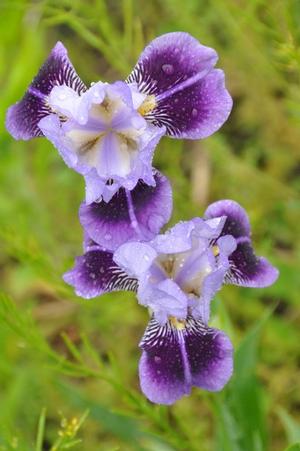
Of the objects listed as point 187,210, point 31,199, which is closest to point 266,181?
point 187,210

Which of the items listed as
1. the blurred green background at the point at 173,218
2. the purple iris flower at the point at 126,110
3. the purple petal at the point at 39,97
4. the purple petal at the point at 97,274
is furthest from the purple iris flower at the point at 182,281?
the blurred green background at the point at 173,218

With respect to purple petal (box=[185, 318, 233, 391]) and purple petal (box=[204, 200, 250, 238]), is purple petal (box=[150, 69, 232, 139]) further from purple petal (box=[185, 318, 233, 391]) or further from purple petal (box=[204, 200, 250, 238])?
purple petal (box=[185, 318, 233, 391])

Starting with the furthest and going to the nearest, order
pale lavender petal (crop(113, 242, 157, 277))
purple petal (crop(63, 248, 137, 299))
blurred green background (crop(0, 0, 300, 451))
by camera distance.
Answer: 1. blurred green background (crop(0, 0, 300, 451))
2. purple petal (crop(63, 248, 137, 299))
3. pale lavender petal (crop(113, 242, 157, 277))

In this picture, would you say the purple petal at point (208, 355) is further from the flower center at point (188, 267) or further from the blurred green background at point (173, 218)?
the blurred green background at point (173, 218)

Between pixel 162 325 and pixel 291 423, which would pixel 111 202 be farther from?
pixel 291 423

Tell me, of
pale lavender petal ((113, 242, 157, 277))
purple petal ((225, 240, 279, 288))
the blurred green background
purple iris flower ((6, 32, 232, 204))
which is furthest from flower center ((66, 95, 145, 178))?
the blurred green background

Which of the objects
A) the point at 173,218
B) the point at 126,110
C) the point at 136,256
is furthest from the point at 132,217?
the point at 173,218
